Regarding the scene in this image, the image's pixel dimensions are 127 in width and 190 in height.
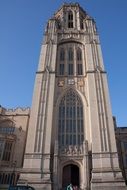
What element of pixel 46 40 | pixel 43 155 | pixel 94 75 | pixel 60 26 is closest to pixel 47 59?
pixel 46 40

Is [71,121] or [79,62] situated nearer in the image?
[71,121]

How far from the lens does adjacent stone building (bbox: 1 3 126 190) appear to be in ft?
92.0

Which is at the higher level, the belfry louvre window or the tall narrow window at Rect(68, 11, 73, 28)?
the tall narrow window at Rect(68, 11, 73, 28)

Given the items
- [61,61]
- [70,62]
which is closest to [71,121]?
[70,62]

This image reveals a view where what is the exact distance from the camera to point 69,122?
34.2 meters

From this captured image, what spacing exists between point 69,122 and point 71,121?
383mm

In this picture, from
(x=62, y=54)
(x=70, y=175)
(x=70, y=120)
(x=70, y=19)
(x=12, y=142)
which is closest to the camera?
(x=70, y=175)

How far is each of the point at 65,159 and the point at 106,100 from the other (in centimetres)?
1221

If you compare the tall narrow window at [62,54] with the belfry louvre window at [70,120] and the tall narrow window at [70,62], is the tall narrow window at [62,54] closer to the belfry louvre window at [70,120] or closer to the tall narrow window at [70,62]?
the tall narrow window at [70,62]

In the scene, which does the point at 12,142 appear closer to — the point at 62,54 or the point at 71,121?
the point at 71,121

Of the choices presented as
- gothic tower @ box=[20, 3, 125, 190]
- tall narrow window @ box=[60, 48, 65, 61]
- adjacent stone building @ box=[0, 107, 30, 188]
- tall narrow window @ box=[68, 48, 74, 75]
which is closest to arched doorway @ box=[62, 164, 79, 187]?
gothic tower @ box=[20, 3, 125, 190]

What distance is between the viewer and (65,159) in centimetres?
2978

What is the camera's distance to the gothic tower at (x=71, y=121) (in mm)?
28000

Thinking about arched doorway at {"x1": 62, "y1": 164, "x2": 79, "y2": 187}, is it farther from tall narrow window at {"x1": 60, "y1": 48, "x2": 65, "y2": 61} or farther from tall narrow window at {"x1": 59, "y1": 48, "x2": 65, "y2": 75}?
tall narrow window at {"x1": 60, "y1": 48, "x2": 65, "y2": 61}
